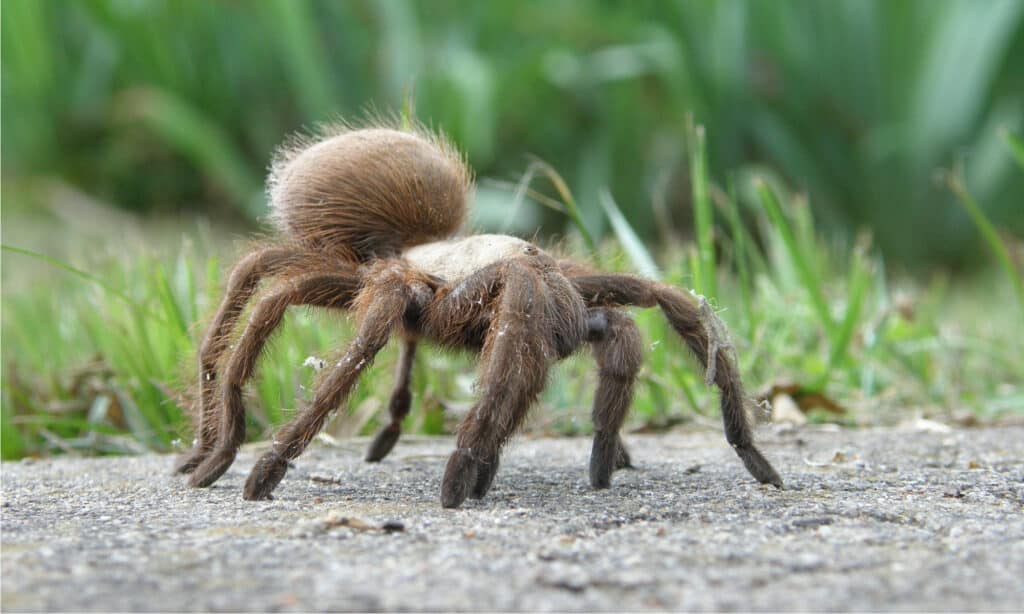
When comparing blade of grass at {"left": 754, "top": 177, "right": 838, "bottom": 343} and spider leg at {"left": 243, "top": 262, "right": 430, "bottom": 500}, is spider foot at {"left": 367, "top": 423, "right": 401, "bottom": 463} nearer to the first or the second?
spider leg at {"left": 243, "top": 262, "right": 430, "bottom": 500}

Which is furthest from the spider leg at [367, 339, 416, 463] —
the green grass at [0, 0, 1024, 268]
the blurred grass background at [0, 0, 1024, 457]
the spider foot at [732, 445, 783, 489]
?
the green grass at [0, 0, 1024, 268]

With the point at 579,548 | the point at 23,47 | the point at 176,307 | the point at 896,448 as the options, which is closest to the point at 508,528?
the point at 579,548

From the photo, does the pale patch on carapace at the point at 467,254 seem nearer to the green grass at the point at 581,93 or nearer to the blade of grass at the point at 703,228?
the blade of grass at the point at 703,228

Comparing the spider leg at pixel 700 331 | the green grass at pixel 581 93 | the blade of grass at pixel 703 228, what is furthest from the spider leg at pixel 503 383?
the green grass at pixel 581 93

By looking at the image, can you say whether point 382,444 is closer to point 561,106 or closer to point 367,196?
point 367,196

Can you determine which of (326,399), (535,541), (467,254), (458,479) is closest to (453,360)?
(467,254)

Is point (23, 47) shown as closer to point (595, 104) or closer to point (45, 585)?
point (595, 104)
